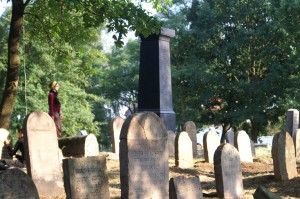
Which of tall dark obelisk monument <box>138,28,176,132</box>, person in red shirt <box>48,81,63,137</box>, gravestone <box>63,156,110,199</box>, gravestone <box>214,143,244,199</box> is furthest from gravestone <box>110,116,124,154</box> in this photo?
gravestone <box>63,156,110,199</box>

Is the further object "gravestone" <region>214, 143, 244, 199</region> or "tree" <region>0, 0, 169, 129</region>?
"tree" <region>0, 0, 169, 129</region>

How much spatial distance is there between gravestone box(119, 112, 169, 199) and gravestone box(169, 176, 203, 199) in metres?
0.91

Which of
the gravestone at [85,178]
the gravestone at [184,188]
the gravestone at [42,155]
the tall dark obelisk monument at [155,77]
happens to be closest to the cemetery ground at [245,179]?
the gravestone at [42,155]

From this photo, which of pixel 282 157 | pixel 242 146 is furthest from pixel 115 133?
pixel 282 157

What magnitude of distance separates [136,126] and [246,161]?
8.33 m

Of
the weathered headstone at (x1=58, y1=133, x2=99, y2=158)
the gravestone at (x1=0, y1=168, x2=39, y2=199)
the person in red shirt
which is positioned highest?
the person in red shirt

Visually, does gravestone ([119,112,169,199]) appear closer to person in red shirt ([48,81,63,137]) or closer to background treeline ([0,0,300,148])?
person in red shirt ([48,81,63,137])

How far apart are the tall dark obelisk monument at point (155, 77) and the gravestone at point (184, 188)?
1073 centimetres

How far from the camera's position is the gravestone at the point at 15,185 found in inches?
230

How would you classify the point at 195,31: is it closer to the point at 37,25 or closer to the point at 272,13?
the point at 272,13

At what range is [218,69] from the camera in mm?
32094

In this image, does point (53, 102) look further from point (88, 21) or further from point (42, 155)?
point (42, 155)

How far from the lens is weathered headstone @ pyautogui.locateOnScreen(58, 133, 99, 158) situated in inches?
547

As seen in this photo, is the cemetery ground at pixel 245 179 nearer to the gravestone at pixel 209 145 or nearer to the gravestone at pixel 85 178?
the gravestone at pixel 209 145
